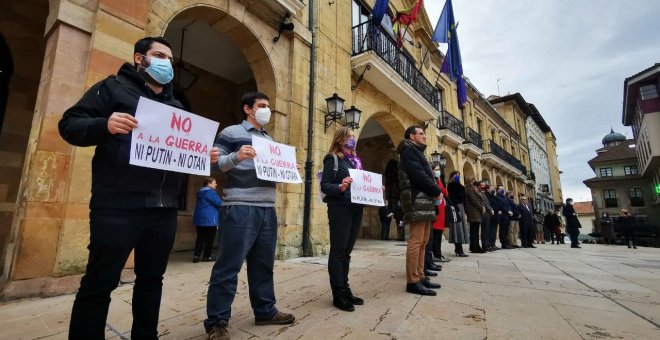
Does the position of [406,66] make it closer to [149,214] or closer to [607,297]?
[607,297]

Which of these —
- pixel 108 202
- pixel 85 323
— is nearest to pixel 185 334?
pixel 85 323

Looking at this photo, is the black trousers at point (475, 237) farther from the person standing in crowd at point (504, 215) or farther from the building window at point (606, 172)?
the building window at point (606, 172)

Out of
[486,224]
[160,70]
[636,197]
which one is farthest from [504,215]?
[636,197]

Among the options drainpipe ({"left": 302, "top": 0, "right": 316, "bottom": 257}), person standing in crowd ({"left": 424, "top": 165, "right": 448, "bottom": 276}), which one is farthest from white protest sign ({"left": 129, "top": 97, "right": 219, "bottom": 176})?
drainpipe ({"left": 302, "top": 0, "right": 316, "bottom": 257})

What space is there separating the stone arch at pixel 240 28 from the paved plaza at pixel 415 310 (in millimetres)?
3661

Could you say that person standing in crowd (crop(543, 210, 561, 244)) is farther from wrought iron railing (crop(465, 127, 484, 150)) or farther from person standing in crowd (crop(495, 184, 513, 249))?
person standing in crowd (crop(495, 184, 513, 249))

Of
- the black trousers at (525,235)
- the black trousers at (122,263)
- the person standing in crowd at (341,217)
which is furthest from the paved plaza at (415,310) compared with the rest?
the black trousers at (525,235)

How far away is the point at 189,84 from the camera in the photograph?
7.91 metres

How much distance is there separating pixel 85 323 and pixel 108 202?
0.56 m

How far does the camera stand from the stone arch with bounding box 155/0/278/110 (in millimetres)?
4884

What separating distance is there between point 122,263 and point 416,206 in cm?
269

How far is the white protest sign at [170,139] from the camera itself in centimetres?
160

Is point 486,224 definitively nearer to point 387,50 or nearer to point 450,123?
point 387,50

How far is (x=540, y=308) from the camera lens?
8.61 feet
